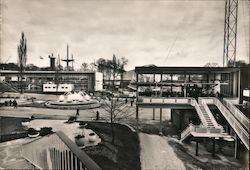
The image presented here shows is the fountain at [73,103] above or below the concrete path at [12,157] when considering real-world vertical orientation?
above

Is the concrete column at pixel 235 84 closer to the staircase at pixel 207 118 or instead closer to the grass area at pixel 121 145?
the staircase at pixel 207 118

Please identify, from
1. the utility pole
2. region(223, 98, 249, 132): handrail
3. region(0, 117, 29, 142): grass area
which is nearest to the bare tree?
region(0, 117, 29, 142): grass area

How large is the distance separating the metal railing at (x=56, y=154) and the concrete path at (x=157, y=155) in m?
3.63

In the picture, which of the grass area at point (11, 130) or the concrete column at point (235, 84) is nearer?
the grass area at point (11, 130)

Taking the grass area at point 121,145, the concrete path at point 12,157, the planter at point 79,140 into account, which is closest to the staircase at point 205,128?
the grass area at point 121,145

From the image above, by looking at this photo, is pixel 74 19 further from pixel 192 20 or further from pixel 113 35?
pixel 192 20

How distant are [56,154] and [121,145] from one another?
4.59m

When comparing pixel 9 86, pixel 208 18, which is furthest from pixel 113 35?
pixel 9 86

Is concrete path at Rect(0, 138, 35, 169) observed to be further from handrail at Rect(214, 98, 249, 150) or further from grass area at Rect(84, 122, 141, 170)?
handrail at Rect(214, 98, 249, 150)

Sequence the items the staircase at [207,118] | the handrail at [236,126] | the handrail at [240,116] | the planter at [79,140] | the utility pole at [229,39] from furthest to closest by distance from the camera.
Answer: the utility pole at [229,39] → the staircase at [207,118] → the planter at [79,140] → the handrail at [240,116] → the handrail at [236,126]

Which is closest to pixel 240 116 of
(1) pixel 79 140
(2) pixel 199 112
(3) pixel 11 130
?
(2) pixel 199 112

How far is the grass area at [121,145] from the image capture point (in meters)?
6.21

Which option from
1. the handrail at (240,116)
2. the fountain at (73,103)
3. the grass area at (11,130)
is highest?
Answer: the handrail at (240,116)

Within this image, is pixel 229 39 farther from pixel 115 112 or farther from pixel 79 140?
pixel 79 140
